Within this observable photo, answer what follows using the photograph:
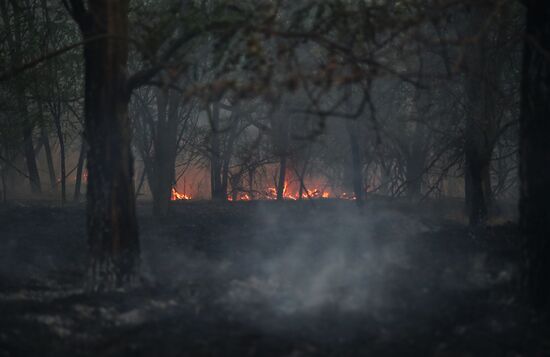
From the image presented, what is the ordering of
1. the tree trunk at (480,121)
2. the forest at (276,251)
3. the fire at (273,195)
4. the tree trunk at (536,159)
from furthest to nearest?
the fire at (273,195) < the tree trunk at (480,121) < the tree trunk at (536,159) < the forest at (276,251)

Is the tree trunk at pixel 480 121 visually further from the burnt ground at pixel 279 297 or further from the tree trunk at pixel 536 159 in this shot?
the tree trunk at pixel 536 159

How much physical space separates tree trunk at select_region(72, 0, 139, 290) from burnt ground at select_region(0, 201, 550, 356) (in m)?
0.46

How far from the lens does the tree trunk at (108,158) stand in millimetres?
8922

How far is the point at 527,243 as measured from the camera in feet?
25.6

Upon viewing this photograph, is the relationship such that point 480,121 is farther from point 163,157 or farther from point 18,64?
point 18,64

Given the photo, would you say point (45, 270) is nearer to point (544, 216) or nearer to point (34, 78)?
point (34, 78)

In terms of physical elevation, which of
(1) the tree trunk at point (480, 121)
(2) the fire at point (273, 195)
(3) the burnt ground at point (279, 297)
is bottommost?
(3) the burnt ground at point (279, 297)

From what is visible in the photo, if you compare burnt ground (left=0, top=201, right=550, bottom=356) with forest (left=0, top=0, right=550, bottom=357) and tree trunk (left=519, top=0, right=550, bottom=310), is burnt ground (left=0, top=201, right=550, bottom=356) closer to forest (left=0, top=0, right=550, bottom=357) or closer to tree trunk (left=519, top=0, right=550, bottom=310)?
forest (left=0, top=0, right=550, bottom=357)

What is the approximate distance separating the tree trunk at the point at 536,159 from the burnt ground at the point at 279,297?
42cm

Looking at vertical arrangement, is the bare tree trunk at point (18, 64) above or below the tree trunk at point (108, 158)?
above

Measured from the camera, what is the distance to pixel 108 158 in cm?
895

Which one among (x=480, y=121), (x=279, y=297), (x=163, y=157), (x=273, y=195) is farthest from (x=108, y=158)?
(x=273, y=195)

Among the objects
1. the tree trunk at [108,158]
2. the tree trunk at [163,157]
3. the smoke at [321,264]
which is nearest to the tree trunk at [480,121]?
the smoke at [321,264]

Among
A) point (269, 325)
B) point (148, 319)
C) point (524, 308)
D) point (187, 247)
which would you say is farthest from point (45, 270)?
point (524, 308)
